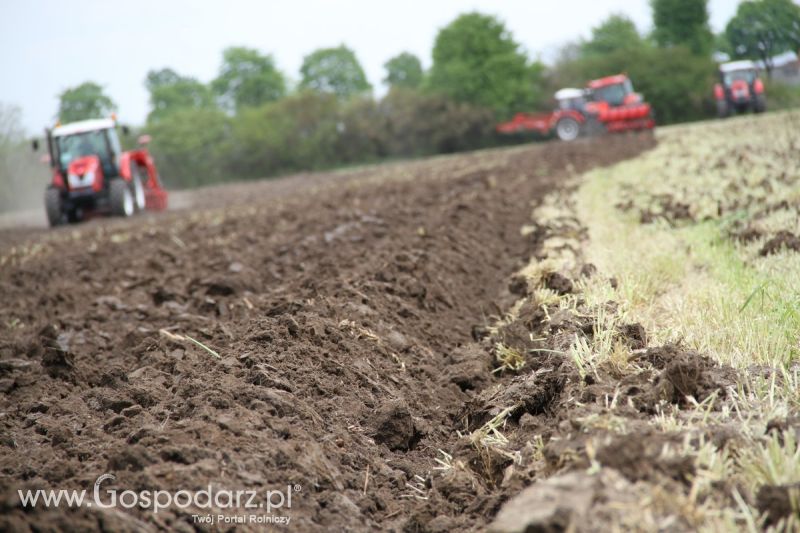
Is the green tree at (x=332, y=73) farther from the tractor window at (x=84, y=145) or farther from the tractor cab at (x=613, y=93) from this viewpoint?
the tractor window at (x=84, y=145)

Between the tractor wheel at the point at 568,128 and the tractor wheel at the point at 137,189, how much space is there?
1832 centimetres

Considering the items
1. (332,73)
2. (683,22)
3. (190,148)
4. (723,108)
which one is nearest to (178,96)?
(332,73)

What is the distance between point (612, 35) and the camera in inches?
1965

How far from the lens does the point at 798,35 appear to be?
33.7 feet

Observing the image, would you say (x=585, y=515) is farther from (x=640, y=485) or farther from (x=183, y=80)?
(x=183, y=80)

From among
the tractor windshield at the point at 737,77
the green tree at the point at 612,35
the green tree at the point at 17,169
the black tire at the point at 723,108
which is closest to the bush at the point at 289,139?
the green tree at the point at 17,169

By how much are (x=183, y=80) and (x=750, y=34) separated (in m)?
76.3

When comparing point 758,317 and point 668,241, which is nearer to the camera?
point 758,317

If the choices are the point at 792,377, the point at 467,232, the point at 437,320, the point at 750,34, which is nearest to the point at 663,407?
the point at 792,377

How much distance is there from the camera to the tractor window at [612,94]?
29.5 m

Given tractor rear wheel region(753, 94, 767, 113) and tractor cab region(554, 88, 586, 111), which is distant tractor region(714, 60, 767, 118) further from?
tractor cab region(554, 88, 586, 111)

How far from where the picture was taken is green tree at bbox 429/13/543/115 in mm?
46531

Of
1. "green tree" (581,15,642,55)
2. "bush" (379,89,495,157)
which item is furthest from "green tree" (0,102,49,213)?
"green tree" (581,15,642,55)

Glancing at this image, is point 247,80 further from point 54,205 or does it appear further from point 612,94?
point 54,205
